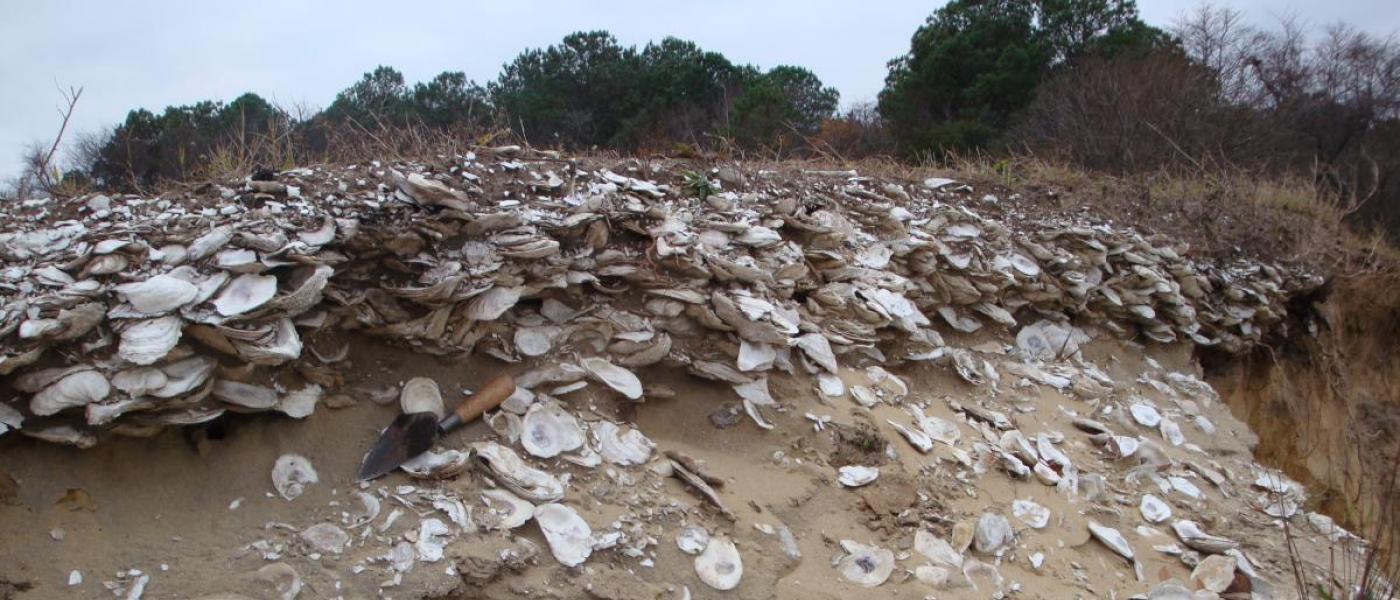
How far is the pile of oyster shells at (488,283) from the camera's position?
2.11 metres

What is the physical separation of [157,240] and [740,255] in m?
1.99

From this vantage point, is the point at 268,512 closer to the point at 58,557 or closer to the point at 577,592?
the point at 58,557

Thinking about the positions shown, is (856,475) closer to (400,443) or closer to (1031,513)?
(1031,513)

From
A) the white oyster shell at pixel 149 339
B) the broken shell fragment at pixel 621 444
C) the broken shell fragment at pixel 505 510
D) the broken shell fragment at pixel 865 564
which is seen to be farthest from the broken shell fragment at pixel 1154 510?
the white oyster shell at pixel 149 339

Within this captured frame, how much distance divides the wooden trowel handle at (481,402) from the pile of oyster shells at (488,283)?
0.20ft

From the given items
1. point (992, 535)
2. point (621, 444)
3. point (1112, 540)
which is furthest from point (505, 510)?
point (1112, 540)

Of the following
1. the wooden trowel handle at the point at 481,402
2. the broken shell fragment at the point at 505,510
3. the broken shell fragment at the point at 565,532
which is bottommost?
the broken shell fragment at the point at 565,532

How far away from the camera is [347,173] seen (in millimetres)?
3104

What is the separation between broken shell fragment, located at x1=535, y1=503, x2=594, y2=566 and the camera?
2238 mm

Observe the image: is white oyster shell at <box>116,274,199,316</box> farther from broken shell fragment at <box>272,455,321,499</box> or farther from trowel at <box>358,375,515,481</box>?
trowel at <box>358,375,515,481</box>

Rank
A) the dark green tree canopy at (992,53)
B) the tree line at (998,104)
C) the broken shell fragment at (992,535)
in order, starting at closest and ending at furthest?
the broken shell fragment at (992,535)
the tree line at (998,104)
the dark green tree canopy at (992,53)

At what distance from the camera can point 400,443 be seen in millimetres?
2430

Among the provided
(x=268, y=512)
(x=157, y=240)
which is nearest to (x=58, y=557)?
(x=268, y=512)

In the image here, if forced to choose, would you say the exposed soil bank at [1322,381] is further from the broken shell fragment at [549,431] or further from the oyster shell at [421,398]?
the oyster shell at [421,398]
